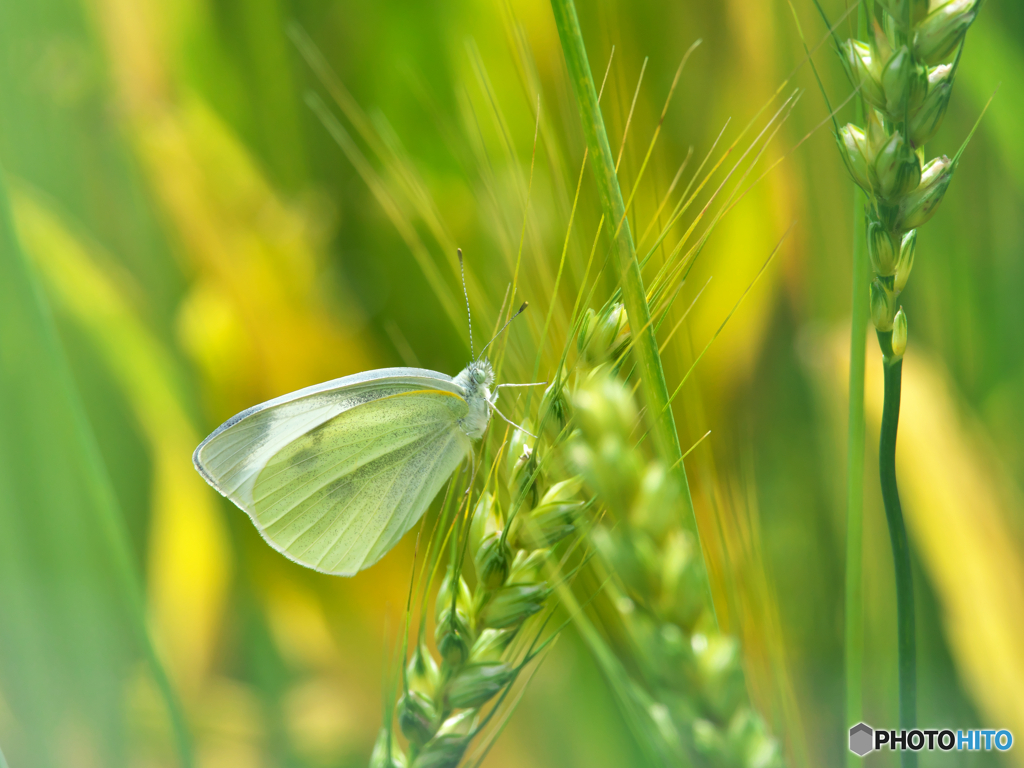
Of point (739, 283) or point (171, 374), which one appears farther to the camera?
point (171, 374)

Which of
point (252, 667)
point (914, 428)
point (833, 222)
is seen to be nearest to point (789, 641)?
point (914, 428)

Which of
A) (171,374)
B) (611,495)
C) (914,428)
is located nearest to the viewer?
(611,495)

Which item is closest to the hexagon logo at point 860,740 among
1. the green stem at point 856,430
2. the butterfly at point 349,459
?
the green stem at point 856,430

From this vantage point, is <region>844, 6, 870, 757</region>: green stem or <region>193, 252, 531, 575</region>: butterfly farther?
<region>193, 252, 531, 575</region>: butterfly

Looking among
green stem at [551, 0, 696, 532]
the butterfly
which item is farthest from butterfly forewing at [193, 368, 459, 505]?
green stem at [551, 0, 696, 532]

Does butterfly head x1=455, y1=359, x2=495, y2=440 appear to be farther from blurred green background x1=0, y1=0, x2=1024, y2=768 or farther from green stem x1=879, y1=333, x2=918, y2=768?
green stem x1=879, y1=333, x2=918, y2=768

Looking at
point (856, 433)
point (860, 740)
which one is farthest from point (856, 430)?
point (860, 740)

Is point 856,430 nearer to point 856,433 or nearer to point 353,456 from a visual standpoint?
point 856,433

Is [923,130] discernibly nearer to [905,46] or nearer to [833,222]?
[905,46]
